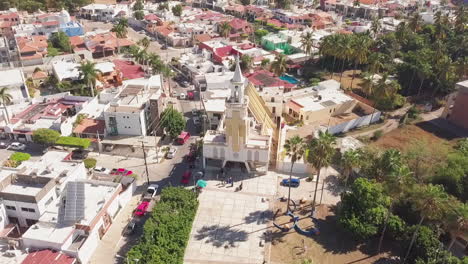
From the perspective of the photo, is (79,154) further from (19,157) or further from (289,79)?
(289,79)

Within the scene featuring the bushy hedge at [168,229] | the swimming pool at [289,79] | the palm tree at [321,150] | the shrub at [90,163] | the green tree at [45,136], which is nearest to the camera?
the bushy hedge at [168,229]

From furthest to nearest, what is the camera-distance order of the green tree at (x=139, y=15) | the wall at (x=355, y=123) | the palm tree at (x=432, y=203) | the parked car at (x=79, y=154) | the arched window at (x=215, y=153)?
the green tree at (x=139, y=15)
the wall at (x=355, y=123)
the parked car at (x=79, y=154)
the arched window at (x=215, y=153)
the palm tree at (x=432, y=203)

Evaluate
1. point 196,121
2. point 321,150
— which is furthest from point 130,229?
point 196,121

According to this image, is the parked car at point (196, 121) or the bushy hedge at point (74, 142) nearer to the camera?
the bushy hedge at point (74, 142)

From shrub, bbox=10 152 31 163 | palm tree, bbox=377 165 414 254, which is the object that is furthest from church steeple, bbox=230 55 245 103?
shrub, bbox=10 152 31 163

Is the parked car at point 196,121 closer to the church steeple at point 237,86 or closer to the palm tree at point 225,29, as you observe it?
the church steeple at point 237,86

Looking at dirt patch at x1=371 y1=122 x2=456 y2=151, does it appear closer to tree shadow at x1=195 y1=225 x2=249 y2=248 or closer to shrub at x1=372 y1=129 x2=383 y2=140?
shrub at x1=372 y1=129 x2=383 y2=140

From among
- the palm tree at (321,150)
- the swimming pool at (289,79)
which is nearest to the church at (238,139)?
the palm tree at (321,150)
